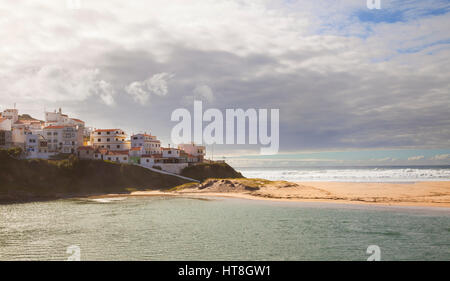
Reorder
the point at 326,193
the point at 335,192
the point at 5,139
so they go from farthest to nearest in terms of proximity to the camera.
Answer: the point at 5,139 → the point at 335,192 → the point at 326,193

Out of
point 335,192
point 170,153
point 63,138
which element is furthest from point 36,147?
point 335,192

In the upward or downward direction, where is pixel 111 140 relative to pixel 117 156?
upward

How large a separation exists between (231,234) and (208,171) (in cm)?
6747

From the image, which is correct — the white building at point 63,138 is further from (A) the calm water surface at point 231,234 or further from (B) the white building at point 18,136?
(A) the calm water surface at point 231,234

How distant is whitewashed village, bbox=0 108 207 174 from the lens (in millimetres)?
89312

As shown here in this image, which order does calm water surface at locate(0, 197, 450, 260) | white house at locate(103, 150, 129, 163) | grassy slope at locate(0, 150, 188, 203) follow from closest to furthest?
1. calm water surface at locate(0, 197, 450, 260)
2. grassy slope at locate(0, 150, 188, 203)
3. white house at locate(103, 150, 129, 163)

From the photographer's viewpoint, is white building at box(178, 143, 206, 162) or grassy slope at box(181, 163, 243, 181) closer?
grassy slope at box(181, 163, 243, 181)

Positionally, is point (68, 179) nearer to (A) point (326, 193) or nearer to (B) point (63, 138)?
(B) point (63, 138)

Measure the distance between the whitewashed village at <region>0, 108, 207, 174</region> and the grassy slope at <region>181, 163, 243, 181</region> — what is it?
9.18 ft

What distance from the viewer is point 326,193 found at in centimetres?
6088

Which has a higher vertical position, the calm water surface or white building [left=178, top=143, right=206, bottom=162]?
white building [left=178, top=143, right=206, bottom=162]

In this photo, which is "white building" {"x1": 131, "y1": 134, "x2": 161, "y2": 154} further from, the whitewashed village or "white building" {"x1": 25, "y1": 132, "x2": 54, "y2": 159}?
"white building" {"x1": 25, "y1": 132, "x2": 54, "y2": 159}

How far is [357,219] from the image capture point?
35.1 m

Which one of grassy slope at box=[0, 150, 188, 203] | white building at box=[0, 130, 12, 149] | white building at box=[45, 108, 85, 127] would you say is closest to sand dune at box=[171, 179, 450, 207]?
grassy slope at box=[0, 150, 188, 203]
